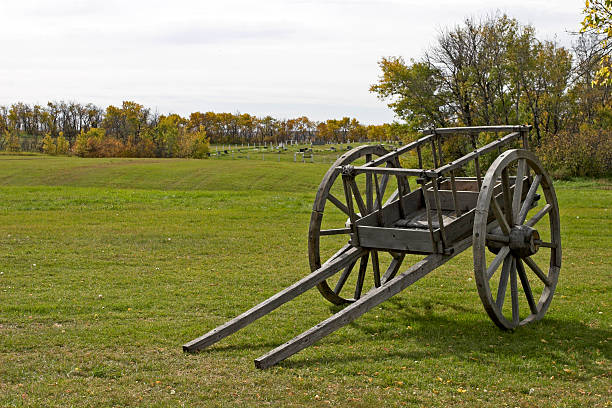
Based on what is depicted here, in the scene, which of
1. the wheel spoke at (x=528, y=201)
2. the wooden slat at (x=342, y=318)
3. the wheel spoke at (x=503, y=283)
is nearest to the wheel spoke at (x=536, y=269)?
the wheel spoke at (x=503, y=283)

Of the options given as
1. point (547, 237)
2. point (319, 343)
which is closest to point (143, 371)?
point (319, 343)

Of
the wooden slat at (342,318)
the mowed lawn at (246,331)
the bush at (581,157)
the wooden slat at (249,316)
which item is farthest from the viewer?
the bush at (581,157)

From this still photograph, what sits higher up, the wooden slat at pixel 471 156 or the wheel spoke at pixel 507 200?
the wooden slat at pixel 471 156

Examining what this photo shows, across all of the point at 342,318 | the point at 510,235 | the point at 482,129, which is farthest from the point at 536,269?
the point at 342,318

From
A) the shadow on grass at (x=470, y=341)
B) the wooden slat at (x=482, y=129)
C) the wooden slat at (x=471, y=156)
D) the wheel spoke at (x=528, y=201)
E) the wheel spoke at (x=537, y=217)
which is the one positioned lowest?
the shadow on grass at (x=470, y=341)

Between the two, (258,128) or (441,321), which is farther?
(258,128)

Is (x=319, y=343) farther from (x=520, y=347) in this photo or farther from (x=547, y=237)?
(x=547, y=237)

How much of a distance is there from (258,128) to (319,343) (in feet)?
391

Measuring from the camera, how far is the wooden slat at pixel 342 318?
5.67 m

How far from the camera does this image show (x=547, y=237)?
13688 millimetres

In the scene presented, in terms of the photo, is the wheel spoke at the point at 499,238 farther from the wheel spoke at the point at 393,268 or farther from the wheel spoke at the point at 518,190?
the wheel spoke at the point at 393,268

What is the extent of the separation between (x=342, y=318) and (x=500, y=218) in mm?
2140

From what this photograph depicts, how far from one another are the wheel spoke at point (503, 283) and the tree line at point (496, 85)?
31.4 metres

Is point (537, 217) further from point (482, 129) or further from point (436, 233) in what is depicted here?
point (436, 233)
